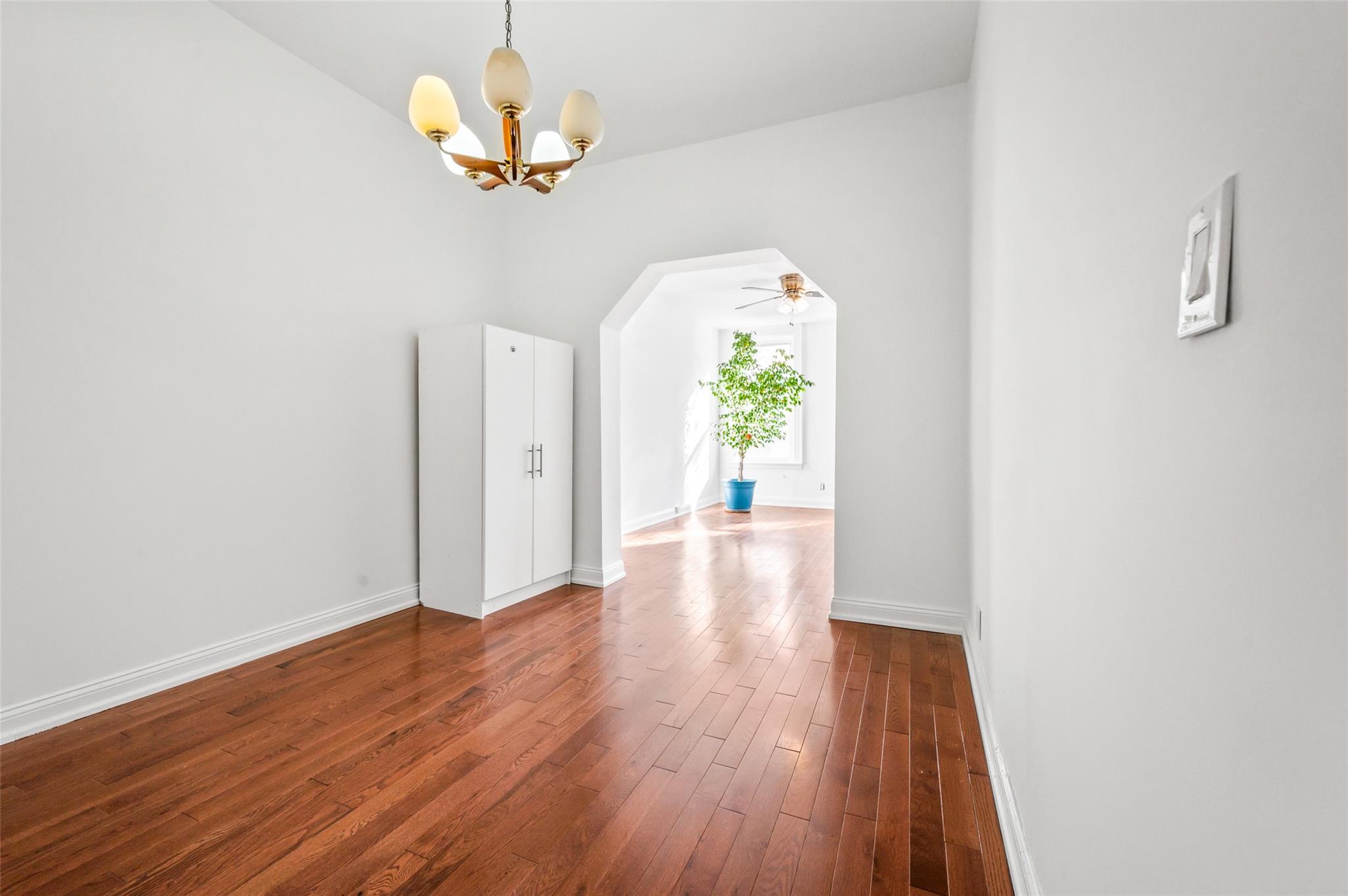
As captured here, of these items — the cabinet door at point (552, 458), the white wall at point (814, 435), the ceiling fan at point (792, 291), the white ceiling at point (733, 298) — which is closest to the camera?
the cabinet door at point (552, 458)

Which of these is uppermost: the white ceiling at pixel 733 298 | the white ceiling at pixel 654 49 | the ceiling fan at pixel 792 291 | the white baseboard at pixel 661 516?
the white ceiling at pixel 654 49

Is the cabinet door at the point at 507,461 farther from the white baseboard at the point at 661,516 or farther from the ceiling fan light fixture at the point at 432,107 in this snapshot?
the white baseboard at the point at 661,516

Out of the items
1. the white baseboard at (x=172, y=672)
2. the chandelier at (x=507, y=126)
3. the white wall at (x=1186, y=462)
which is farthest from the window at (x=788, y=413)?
the white wall at (x=1186, y=462)

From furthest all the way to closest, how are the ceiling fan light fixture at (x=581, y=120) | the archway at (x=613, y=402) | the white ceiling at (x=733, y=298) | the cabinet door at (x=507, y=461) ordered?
the white ceiling at (x=733, y=298) < the archway at (x=613, y=402) < the cabinet door at (x=507, y=461) < the ceiling fan light fixture at (x=581, y=120)

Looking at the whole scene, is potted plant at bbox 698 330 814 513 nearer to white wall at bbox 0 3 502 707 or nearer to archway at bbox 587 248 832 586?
archway at bbox 587 248 832 586

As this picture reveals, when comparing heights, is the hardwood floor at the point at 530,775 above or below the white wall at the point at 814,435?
below

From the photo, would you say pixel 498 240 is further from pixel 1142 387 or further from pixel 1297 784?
pixel 1297 784

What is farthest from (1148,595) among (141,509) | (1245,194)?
(141,509)

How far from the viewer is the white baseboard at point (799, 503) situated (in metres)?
8.57

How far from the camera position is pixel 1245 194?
0.56m

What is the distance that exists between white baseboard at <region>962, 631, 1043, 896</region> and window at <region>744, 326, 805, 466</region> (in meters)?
6.30

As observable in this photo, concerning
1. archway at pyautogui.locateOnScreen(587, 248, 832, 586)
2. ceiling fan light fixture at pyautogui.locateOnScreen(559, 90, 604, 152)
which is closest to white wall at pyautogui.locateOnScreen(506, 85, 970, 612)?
archway at pyautogui.locateOnScreen(587, 248, 832, 586)

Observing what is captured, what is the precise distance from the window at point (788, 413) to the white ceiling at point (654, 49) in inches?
199

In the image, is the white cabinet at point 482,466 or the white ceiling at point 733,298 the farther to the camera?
the white ceiling at point 733,298
